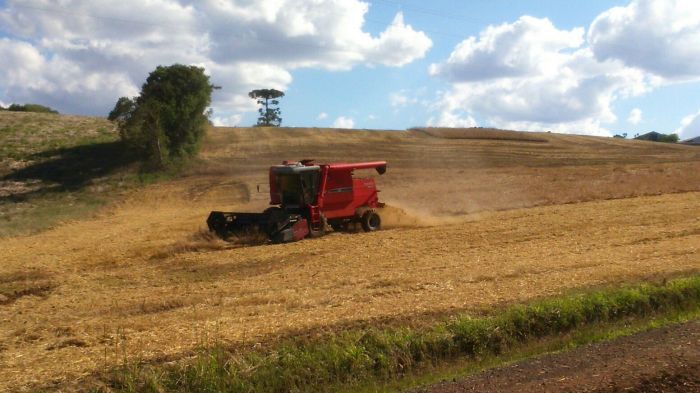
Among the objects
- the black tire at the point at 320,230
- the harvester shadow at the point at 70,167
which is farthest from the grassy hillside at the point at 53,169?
the black tire at the point at 320,230

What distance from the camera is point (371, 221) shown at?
20.7 metres

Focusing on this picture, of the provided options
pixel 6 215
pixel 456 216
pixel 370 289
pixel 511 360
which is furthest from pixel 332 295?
pixel 6 215

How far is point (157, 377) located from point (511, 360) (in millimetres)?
4242

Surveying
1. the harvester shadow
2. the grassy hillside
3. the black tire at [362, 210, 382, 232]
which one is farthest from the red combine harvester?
the harvester shadow

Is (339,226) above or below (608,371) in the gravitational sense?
below

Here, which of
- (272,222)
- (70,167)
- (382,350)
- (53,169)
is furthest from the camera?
(70,167)

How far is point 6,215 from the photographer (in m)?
31.1

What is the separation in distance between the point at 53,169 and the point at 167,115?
7875 mm

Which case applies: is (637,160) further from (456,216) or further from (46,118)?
(46,118)

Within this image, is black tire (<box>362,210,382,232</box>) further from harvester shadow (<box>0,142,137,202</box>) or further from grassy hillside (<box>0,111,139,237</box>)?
harvester shadow (<box>0,142,137,202</box>)

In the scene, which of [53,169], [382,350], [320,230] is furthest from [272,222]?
[53,169]

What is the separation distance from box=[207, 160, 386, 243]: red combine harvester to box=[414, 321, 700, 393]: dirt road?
1146 cm

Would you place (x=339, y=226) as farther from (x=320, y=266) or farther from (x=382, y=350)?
(x=382, y=350)

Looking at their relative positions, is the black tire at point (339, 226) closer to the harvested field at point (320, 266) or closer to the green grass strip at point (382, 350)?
the harvested field at point (320, 266)
